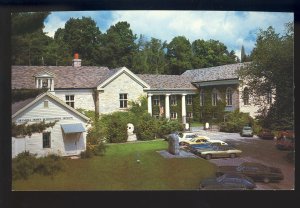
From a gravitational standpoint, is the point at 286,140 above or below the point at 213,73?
below

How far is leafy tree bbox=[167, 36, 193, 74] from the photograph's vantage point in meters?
6.62

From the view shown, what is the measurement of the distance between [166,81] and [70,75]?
162cm

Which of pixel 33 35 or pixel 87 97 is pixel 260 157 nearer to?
pixel 87 97

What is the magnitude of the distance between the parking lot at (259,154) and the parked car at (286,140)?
0.27 feet

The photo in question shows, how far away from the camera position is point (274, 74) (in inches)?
271

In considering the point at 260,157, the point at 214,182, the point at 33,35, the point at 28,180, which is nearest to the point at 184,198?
the point at 214,182

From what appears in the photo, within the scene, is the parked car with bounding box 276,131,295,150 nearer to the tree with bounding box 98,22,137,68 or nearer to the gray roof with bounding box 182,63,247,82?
the gray roof with bounding box 182,63,247,82

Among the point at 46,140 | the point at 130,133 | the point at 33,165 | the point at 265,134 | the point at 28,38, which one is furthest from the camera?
the point at 265,134

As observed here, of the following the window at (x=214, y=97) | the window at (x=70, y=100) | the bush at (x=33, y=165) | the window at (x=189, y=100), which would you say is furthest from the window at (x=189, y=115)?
the bush at (x=33, y=165)

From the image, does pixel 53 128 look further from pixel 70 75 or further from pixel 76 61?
pixel 76 61

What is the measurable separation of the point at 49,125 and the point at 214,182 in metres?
2.90

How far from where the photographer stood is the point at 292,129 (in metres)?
6.72

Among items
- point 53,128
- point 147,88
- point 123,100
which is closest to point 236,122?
point 147,88

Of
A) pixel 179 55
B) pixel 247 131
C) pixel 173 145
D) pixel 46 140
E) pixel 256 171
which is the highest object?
pixel 179 55
